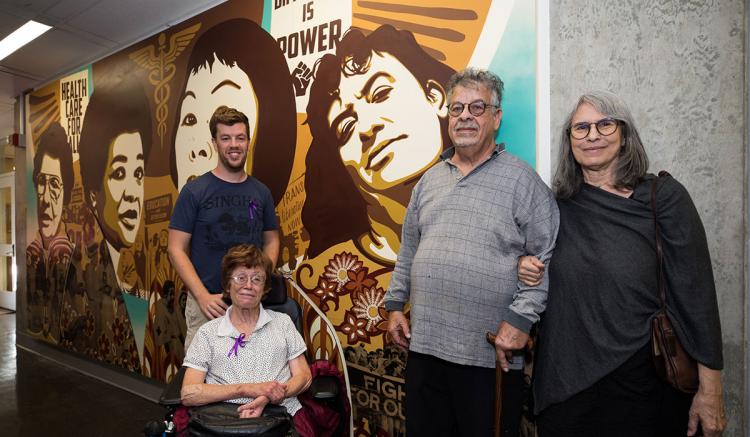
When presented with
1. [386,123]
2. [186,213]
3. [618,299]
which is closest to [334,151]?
[386,123]

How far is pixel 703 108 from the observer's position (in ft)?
5.28

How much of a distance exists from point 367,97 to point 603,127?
1.26 m

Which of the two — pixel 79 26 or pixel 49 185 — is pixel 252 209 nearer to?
pixel 79 26

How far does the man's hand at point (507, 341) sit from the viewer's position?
1.50m

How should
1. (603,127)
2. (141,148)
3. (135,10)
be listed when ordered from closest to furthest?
(603,127)
(135,10)
(141,148)

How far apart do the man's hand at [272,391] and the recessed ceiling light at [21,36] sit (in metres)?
3.64

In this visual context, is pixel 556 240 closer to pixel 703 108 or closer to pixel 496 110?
pixel 496 110

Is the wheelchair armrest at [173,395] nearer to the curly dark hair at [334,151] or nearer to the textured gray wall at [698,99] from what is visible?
the curly dark hair at [334,151]

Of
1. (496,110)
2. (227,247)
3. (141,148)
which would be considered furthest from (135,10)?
(496,110)

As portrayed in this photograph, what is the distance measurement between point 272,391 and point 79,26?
3.50 metres

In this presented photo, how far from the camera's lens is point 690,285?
51.2 inches

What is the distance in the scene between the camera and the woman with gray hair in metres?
1.30

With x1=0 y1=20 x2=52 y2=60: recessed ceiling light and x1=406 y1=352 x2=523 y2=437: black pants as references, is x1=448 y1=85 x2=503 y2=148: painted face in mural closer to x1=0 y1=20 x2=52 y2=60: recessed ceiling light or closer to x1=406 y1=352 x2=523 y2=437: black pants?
x1=406 y1=352 x2=523 y2=437: black pants

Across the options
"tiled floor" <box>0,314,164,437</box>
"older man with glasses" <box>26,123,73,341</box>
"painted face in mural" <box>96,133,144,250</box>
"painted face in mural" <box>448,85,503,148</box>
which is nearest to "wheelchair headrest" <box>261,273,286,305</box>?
"painted face in mural" <box>448,85,503,148</box>
